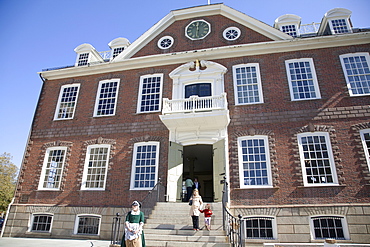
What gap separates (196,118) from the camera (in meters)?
12.2

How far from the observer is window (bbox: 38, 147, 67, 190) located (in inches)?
547

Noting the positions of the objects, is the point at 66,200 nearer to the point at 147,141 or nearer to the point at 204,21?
the point at 147,141

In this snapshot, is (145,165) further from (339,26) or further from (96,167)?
(339,26)

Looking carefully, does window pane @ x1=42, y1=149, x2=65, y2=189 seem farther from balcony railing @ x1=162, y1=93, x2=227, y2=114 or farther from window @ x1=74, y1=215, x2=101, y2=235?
balcony railing @ x1=162, y1=93, x2=227, y2=114

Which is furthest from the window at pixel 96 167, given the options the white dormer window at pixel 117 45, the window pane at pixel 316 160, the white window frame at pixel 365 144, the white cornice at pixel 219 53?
the white window frame at pixel 365 144

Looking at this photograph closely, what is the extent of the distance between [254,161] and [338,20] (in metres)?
10.3

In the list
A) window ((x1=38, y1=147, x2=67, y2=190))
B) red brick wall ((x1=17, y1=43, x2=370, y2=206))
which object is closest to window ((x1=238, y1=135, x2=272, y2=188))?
red brick wall ((x1=17, y1=43, x2=370, y2=206))

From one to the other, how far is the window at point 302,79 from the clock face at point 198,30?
535cm

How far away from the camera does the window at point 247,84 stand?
44.0ft

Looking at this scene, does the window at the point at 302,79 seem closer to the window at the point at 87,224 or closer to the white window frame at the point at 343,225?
the white window frame at the point at 343,225

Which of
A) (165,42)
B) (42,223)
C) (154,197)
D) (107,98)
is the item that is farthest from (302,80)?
(42,223)

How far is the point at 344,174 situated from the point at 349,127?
226 cm

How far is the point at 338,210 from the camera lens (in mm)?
10469

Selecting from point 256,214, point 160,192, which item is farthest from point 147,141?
point 256,214
